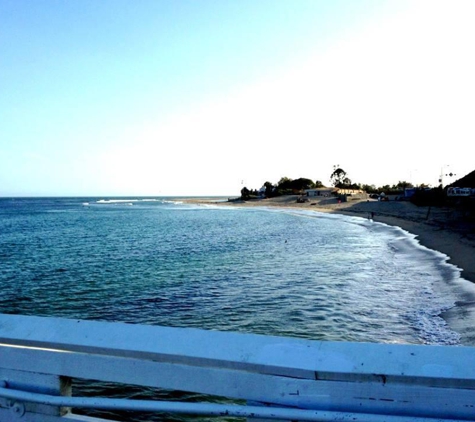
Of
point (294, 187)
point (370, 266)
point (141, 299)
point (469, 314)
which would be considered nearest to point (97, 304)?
point (141, 299)

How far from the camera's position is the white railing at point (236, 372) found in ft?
4.76

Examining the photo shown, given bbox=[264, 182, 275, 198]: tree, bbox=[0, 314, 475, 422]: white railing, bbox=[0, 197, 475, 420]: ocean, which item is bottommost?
bbox=[0, 197, 475, 420]: ocean

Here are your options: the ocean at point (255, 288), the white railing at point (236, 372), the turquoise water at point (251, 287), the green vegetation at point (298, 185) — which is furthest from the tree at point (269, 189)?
the white railing at point (236, 372)

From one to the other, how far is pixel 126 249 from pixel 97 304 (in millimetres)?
14669

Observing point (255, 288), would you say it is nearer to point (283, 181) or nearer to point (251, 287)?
point (251, 287)

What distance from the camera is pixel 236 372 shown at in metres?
1.56

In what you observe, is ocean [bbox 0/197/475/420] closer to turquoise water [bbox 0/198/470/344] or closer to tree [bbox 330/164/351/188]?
turquoise water [bbox 0/198/470/344]

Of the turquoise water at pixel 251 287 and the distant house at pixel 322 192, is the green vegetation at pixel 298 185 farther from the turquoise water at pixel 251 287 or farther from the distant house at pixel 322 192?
the turquoise water at pixel 251 287

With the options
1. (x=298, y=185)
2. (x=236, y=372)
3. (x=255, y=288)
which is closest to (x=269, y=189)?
(x=298, y=185)

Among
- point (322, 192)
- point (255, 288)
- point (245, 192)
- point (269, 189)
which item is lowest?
point (255, 288)

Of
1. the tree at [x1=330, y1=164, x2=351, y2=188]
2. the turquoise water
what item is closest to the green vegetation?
the tree at [x1=330, y1=164, x2=351, y2=188]

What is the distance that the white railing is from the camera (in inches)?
57.1

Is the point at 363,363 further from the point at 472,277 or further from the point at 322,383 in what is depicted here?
the point at 472,277

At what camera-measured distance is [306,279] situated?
1647 cm
